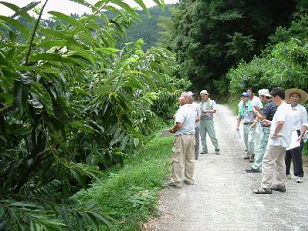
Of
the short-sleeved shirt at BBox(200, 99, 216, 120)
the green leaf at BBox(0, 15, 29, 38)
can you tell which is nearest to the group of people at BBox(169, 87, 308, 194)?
the short-sleeved shirt at BBox(200, 99, 216, 120)

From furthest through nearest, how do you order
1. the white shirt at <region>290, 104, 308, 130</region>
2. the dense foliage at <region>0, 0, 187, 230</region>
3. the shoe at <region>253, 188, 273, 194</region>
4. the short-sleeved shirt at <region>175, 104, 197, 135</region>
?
1. the white shirt at <region>290, 104, 308, 130</region>
2. the short-sleeved shirt at <region>175, 104, 197, 135</region>
3. the shoe at <region>253, 188, 273, 194</region>
4. the dense foliage at <region>0, 0, 187, 230</region>

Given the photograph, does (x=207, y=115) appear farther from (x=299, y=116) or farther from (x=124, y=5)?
(x=124, y=5)

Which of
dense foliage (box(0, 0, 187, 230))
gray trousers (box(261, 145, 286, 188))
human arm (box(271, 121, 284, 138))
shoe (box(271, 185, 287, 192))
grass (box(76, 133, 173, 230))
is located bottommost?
shoe (box(271, 185, 287, 192))

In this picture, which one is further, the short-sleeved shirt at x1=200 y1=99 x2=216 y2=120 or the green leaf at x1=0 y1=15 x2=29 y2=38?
the short-sleeved shirt at x1=200 y1=99 x2=216 y2=120

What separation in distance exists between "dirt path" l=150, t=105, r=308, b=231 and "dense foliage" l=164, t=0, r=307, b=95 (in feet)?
85.9

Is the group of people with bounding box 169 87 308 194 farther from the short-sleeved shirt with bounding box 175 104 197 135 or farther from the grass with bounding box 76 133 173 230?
the grass with bounding box 76 133 173 230

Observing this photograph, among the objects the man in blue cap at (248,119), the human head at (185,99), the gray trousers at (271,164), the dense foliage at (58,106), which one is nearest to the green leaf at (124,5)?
the dense foliage at (58,106)

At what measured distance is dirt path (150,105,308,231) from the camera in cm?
568

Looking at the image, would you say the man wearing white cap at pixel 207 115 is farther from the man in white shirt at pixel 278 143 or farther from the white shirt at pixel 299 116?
the man in white shirt at pixel 278 143

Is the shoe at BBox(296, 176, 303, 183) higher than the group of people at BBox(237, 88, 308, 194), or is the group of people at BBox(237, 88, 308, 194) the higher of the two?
the group of people at BBox(237, 88, 308, 194)

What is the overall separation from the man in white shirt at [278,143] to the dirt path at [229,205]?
206 millimetres

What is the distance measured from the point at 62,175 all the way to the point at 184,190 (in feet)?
17.0

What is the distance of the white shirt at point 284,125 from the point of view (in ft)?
22.4

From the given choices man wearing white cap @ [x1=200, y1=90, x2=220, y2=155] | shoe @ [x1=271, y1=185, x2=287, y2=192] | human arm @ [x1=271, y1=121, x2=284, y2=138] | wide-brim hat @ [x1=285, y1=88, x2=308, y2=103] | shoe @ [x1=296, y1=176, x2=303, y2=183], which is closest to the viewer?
human arm @ [x1=271, y1=121, x2=284, y2=138]
